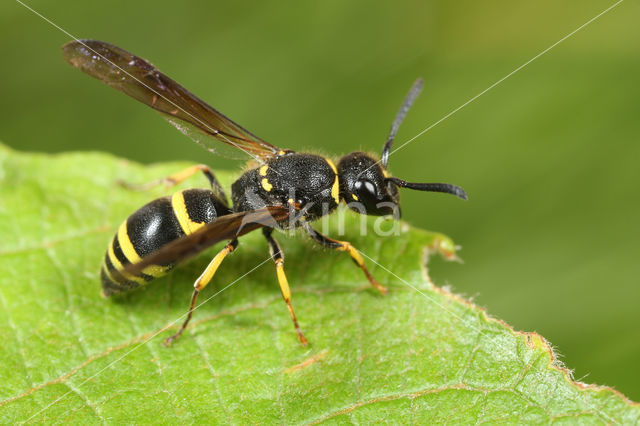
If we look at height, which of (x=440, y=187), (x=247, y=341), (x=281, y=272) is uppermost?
(x=440, y=187)

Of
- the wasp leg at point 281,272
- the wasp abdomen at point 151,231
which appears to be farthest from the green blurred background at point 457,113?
the wasp abdomen at point 151,231

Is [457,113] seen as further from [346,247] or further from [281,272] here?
[281,272]

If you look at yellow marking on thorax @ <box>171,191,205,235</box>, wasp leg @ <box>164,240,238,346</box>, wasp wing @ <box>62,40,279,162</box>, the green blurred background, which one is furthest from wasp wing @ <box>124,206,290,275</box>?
the green blurred background

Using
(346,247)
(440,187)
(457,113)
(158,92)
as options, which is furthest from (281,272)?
(457,113)

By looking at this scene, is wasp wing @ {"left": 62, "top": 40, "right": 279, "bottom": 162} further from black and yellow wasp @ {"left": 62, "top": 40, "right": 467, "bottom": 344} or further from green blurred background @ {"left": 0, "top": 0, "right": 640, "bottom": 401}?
green blurred background @ {"left": 0, "top": 0, "right": 640, "bottom": 401}

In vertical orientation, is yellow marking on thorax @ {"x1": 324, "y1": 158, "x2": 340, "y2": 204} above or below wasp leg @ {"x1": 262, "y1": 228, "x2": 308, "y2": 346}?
above

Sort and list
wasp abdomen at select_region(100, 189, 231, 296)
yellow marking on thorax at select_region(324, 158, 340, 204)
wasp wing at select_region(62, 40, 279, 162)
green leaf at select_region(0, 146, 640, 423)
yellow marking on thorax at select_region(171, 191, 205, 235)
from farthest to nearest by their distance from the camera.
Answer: wasp wing at select_region(62, 40, 279, 162)
yellow marking on thorax at select_region(324, 158, 340, 204)
yellow marking on thorax at select_region(171, 191, 205, 235)
wasp abdomen at select_region(100, 189, 231, 296)
green leaf at select_region(0, 146, 640, 423)
